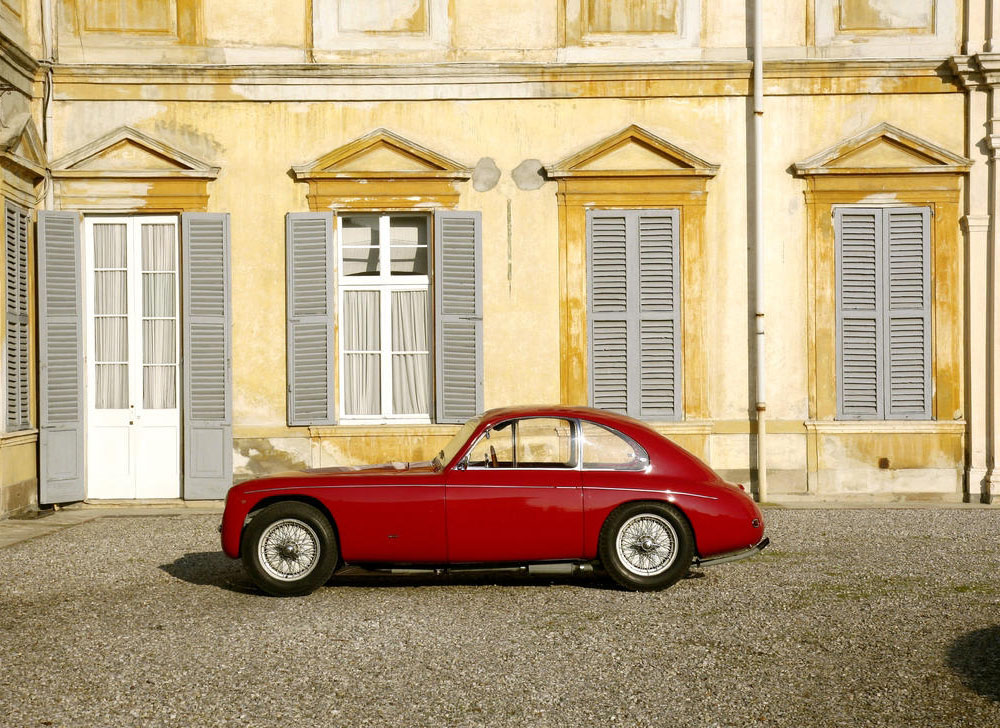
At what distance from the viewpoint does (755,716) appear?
4.84 metres

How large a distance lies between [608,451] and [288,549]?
2.09 meters

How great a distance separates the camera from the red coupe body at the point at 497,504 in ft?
24.2

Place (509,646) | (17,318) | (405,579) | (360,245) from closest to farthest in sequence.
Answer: (509,646)
(405,579)
(17,318)
(360,245)

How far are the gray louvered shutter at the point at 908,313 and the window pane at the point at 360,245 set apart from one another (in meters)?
5.31

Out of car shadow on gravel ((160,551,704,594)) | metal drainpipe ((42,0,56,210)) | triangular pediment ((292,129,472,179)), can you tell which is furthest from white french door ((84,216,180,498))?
car shadow on gravel ((160,551,704,594))

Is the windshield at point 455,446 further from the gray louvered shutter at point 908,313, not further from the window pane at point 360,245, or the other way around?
the gray louvered shutter at point 908,313

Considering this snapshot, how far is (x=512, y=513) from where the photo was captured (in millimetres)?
7391

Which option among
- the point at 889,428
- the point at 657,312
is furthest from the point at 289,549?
the point at 889,428

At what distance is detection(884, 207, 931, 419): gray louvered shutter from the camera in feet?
40.8

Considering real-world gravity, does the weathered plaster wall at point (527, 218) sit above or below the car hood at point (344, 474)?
above

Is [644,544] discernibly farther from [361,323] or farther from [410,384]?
[361,323]

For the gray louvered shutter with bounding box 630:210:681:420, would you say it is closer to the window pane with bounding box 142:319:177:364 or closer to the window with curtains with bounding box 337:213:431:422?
the window with curtains with bounding box 337:213:431:422

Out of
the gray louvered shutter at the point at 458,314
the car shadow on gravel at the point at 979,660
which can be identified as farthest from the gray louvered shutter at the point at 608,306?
the car shadow on gravel at the point at 979,660

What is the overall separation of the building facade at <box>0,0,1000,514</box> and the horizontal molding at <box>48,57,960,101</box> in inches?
1.1
